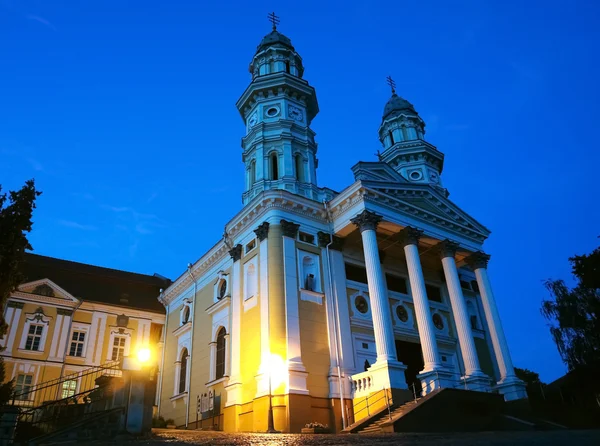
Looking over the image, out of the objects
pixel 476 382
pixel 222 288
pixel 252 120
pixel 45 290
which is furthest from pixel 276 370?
pixel 45 290

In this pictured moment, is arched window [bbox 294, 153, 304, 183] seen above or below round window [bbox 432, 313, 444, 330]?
above

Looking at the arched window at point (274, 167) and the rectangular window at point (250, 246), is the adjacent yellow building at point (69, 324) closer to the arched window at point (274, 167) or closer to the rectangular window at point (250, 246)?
the rectangular window at point (250, 246)

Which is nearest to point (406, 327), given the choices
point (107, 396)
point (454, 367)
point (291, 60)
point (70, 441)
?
point (454, 367)

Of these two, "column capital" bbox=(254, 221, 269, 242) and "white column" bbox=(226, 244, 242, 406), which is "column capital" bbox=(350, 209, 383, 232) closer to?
"column capital" bbox=(254, 221, 269, 242)

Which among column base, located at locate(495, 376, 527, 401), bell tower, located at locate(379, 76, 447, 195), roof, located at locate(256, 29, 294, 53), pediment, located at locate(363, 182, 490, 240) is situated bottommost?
column base, located at locate(495, 376, 527, 401)

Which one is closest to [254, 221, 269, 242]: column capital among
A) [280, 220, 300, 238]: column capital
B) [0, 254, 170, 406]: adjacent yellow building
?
[280, 220, 300, 238]: column capital

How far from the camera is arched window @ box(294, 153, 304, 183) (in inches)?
1097

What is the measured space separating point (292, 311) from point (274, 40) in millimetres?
21786

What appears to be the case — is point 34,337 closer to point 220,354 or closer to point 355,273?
point 220,354

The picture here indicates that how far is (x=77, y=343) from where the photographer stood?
30.8 m

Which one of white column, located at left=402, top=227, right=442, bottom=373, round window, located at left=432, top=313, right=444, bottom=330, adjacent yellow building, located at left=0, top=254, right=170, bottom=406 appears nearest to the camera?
white column, located at left=402, top=227, right=442, bottom=373

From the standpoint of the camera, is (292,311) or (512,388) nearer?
(292,311)

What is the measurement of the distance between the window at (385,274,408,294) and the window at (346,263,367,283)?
5.85 ft

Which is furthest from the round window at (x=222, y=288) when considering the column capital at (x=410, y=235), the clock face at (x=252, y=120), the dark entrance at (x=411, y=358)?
the clock face at (x=252, y=120)
